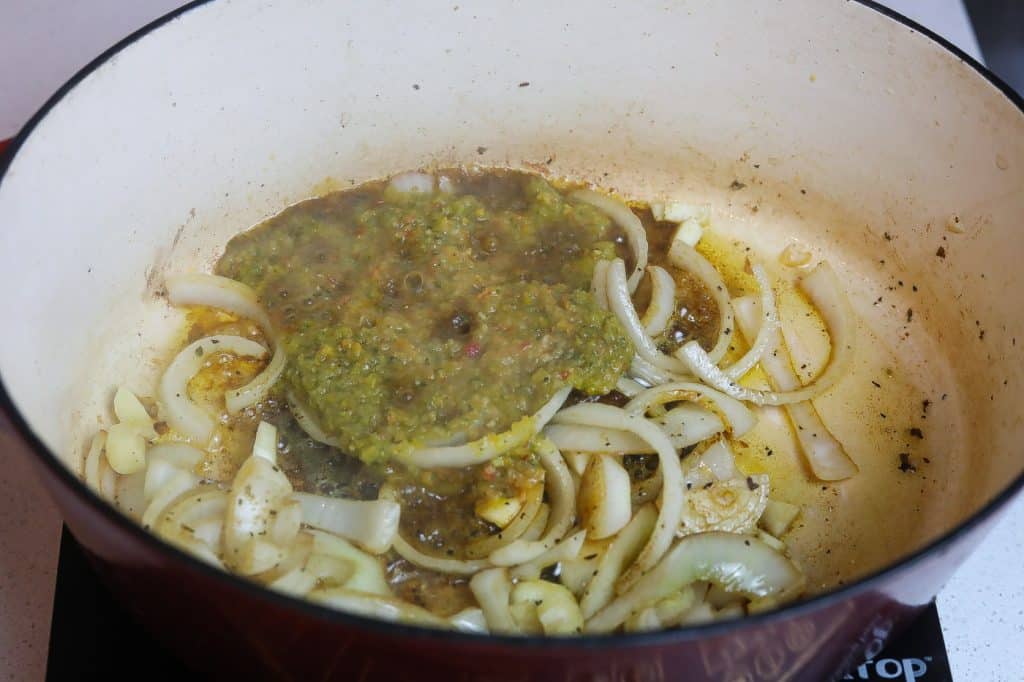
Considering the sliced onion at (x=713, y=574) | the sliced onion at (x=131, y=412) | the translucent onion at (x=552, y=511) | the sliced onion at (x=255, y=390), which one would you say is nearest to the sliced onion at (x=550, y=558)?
the translucent onion at (x=552, y=511)

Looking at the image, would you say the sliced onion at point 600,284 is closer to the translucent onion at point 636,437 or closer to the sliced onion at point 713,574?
the translucent onion at point 636,437

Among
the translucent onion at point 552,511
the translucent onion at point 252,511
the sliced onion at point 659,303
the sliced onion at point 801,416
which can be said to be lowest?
the sliced onion at point 801,416

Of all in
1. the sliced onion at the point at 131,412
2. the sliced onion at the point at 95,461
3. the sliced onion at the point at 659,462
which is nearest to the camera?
the sliced onion at the point at 659,462

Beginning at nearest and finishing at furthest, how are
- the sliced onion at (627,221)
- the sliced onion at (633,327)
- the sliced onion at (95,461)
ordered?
1. the sliced onion at (95,461)
2. the sliced onion at (633,327)
3. the sliced onion at (627,221)

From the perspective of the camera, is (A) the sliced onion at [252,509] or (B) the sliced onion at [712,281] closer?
(A) the sliced onion at [252,509]

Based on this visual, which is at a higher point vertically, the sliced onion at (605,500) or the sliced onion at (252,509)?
the sliced onion at (252,509)

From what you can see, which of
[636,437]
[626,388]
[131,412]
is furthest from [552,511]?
[131,412]

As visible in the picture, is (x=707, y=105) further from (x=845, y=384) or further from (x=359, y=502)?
(x=359, y=502)
